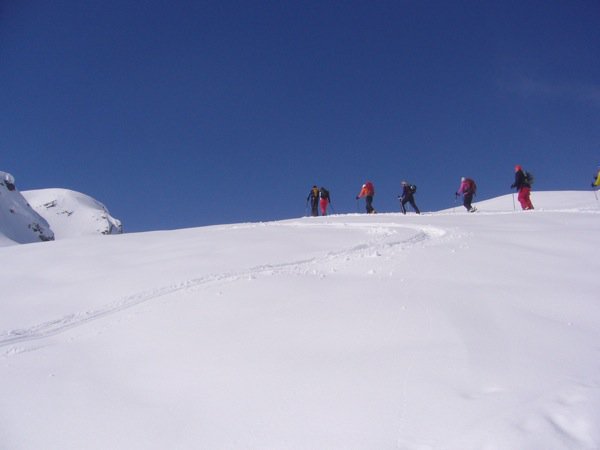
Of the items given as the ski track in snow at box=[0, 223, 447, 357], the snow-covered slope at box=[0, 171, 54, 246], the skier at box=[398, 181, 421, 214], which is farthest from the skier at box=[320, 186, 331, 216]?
the snow-covered slope at box=[0, 171, 54, 246]

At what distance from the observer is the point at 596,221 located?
8.67m

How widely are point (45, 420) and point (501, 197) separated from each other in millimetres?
30444

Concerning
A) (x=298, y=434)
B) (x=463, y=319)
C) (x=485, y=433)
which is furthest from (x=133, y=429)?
(x=463, y=319)

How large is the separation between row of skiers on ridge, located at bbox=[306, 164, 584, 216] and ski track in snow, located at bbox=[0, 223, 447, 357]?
20.1ft

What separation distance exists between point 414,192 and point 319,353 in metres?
12.6

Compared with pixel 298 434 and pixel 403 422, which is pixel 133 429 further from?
pixel 403 422

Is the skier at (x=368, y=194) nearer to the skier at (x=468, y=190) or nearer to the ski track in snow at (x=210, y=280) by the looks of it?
the skier at (x=468, y=190)

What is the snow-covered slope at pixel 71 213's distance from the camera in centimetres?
13750

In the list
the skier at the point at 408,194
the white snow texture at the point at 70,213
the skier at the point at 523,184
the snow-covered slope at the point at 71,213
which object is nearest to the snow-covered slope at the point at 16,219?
the white snow texture at the point at 70,213

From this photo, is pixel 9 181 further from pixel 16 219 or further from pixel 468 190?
pixel 468 190

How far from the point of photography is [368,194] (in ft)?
56.6

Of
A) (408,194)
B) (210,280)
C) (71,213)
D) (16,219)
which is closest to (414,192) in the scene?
(408,194)

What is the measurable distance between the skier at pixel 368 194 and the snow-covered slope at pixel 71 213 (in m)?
136

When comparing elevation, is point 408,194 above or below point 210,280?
above
